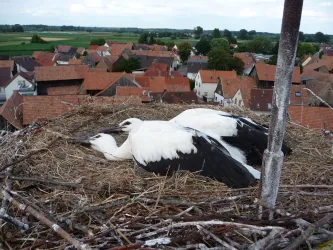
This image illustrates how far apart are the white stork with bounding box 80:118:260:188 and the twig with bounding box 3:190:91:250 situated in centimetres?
124

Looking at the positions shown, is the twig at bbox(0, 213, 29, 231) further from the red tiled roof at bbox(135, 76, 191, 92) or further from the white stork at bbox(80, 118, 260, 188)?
the red tiled roof at bbox(135, 76, 191, 92)

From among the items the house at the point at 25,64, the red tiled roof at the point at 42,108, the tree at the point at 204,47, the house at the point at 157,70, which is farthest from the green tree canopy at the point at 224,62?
the red tiled roof at the point at 42,108

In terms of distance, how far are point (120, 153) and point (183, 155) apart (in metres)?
0.85

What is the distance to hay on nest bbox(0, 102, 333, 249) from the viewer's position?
2.09 m

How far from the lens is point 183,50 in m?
57.2

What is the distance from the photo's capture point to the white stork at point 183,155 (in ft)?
9.95

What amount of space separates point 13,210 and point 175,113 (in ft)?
10.5

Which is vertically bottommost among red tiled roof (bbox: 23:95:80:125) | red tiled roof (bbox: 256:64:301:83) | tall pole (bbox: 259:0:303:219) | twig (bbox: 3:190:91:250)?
red tiled roof (bbox: 23:95:80:125)

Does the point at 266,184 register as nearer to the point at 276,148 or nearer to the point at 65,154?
the point at 276,148

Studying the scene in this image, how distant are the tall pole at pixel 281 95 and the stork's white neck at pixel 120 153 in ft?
6.23

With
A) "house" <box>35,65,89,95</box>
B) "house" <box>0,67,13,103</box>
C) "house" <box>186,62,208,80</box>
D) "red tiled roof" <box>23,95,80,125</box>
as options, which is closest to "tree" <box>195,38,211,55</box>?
"house" <box>186,62,208,80</box>

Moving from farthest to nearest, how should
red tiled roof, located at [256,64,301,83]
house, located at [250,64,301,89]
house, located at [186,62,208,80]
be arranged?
house, located at [186,62,208,80], red tiled roof, located at [256,64,301,83], house, located at [250,64,301,89]

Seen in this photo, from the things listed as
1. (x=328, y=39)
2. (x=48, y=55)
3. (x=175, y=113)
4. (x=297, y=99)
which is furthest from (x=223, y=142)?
(x=328, y=39)

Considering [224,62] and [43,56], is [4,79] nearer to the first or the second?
[43,56]
